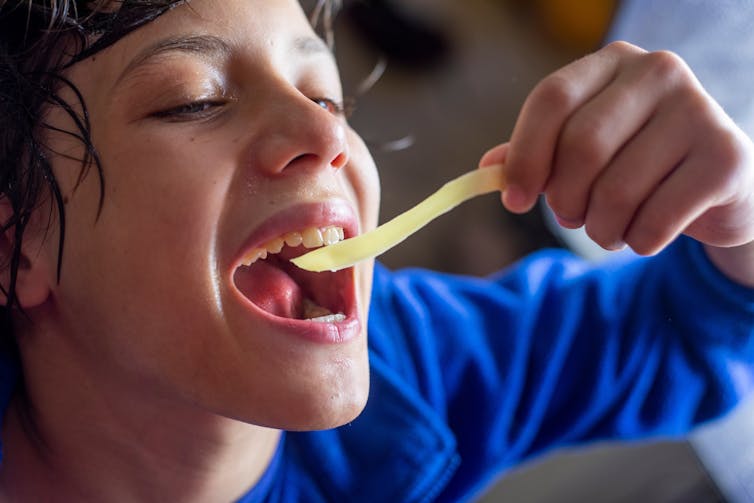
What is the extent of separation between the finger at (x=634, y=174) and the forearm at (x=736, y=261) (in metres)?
0.16

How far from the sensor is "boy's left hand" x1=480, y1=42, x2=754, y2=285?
19.3 inches

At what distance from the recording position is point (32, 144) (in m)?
0.53

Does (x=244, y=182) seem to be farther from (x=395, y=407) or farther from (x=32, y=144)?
(x=395, y=407)

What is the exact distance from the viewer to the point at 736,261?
2.12 feet

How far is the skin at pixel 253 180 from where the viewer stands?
0.49 m

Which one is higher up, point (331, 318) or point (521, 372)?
point (331, 318)

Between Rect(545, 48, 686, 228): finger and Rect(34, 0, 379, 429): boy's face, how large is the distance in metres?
0.13

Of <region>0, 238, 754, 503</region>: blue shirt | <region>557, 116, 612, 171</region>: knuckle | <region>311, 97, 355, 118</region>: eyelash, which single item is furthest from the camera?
<region>0, 238, 754, 503</region>: blue shirt

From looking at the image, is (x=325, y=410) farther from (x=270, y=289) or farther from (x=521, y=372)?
(x=521, y=372)

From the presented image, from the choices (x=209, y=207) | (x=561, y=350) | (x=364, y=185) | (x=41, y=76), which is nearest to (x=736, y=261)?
(x=561, y=350)

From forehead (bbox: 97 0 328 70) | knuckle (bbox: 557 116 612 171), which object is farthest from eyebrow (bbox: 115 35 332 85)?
knuckle (bbox: 557 116 612 171)

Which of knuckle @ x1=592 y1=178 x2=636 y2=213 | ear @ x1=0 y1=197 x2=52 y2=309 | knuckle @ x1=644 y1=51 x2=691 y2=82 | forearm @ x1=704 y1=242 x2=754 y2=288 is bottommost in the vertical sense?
ear @ x1=0 y1=197 x2=52 y2=309

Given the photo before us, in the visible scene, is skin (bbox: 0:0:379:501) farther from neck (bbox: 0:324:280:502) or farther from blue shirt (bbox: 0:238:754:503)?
blue shirt (bbox: 0:238:754:503)

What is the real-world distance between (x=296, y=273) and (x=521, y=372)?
268mm
